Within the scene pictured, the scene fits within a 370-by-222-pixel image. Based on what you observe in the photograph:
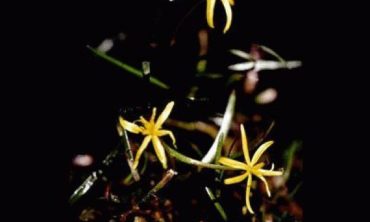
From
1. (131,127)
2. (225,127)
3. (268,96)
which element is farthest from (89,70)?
(268,96)

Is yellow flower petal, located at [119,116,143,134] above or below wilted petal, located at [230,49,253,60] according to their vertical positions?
below

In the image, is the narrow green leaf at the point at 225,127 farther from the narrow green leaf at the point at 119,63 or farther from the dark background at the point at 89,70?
the narrow green leaf at the point at 119,63

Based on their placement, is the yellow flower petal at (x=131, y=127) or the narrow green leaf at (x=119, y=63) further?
the narrow green leaf at (x=119, y=63)

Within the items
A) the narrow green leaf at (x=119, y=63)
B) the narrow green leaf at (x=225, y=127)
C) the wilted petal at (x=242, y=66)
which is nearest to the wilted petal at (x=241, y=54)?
the wilted petal at (x=242, y=66)

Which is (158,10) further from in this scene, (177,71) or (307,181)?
(307,181)

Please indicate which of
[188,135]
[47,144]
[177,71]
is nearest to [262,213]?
[188,135]

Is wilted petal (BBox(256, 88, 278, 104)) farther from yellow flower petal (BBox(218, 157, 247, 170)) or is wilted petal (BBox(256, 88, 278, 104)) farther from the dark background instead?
yellow flower petal (BBox(218, 157, 247, 170))

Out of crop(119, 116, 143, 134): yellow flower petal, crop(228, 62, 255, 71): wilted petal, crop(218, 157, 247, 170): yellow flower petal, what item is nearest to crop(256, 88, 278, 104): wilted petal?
crop(228, 62, 255, 71): wilted petal

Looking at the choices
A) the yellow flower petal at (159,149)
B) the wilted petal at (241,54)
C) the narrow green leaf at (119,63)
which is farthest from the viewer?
the wilted petal at (241,54)

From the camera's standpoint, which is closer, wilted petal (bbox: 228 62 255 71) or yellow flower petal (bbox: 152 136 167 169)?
yellow flower petal (bbox: 152 136 167 169)

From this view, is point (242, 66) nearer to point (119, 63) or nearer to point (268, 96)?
point (268, 96)
